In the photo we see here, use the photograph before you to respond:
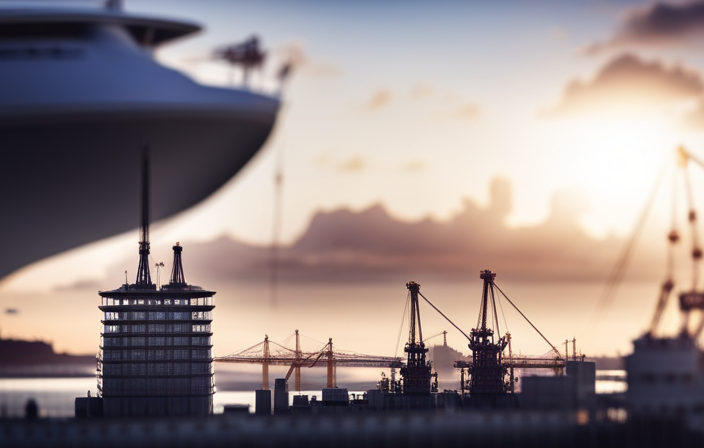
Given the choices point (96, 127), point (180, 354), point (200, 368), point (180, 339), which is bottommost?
point (200, 368)

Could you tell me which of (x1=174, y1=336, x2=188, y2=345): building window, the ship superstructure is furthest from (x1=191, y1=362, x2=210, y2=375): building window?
the ship superstructure

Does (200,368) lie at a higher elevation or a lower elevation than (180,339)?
lower

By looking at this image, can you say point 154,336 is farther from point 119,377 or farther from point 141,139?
point 141,139

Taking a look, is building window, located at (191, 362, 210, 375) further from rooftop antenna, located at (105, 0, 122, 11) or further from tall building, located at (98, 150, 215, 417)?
rooftop antenna, located at (105, 0, 122, 11)

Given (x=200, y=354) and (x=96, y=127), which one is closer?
(x=96, y=127)

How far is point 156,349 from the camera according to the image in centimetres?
16075

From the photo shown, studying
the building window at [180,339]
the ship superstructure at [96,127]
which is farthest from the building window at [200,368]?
the ship superstructure at [96,127]

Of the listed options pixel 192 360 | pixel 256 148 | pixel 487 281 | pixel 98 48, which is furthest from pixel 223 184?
pixel 487 281

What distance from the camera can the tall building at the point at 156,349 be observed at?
15950 cm

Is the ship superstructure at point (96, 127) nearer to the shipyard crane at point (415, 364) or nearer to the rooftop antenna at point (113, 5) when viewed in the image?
the rooftop antenna at point (113, 5)

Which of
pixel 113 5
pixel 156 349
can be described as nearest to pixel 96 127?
Result: pixel 113 5

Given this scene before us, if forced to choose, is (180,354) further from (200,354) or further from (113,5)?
(113,5)

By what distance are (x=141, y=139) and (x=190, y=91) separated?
11.1 feet

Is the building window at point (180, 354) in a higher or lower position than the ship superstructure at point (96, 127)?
lower
